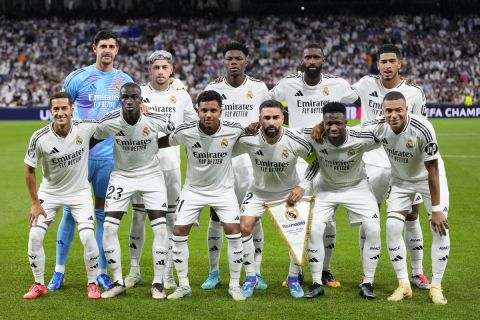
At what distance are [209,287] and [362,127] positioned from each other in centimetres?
228

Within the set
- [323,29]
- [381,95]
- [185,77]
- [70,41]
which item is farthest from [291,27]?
[381,95]

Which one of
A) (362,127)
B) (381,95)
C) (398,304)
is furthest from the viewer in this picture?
(381,95)

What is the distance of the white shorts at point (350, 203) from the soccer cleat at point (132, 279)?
78.3 inches

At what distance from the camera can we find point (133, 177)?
800 cm

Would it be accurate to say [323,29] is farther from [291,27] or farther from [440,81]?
[440,81]

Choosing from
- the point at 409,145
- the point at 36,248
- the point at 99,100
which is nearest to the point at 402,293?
the point at 409,145

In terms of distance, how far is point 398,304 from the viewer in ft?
24.7

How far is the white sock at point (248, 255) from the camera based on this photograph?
8.02 meters

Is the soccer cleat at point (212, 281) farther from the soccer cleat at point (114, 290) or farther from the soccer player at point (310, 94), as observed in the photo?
the soccer player at point (310, 94)

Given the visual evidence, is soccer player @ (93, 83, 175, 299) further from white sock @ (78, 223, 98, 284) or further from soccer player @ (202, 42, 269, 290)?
soccer player @ (202, 42, 269, 290)

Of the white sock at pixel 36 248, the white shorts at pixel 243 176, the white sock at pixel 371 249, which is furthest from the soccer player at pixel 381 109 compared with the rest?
the white sock at pixel 36 248

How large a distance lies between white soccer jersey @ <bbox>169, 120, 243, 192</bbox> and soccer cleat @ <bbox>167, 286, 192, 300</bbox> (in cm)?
100

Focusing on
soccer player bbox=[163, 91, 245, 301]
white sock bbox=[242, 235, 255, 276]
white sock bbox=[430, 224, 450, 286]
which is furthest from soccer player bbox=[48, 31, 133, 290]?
white sock bbox=[430, 224, 450, 286]

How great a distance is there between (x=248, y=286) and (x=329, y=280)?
102 cm
